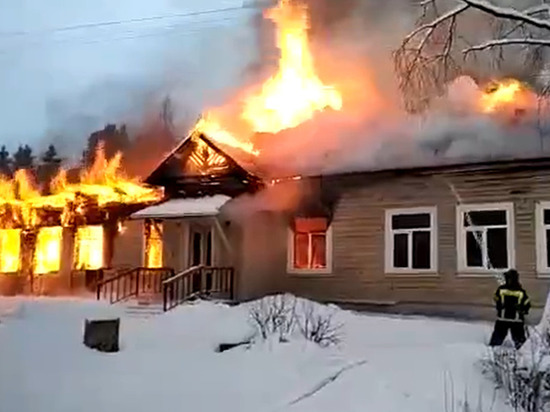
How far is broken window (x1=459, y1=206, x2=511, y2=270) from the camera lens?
48.5ft

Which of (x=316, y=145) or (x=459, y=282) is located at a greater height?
(x=316, y=145)

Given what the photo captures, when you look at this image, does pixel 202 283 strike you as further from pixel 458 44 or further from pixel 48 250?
pixel 458 44

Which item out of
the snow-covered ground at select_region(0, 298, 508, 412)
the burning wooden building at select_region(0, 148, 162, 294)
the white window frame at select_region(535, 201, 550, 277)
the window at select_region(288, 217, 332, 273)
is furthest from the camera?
the burning wooden building at select_region(0, 148, 162, 294)

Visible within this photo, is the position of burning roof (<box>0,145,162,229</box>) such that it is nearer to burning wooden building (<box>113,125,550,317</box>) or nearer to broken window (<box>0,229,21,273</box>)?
broken window (<box>0,229,21,273</box>)

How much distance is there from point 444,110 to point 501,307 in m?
9.59

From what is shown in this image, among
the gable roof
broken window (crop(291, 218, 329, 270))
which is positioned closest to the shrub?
broken window (crop(291, 218, 329, 270))

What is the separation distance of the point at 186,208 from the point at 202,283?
1850mm

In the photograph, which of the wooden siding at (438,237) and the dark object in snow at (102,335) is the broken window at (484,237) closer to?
the wooden siding at (438,237)

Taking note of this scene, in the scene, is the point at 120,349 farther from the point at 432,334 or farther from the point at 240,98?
the point at 240,98

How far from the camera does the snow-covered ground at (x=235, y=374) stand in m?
7.55

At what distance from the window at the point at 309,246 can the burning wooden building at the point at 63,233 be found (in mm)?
5125

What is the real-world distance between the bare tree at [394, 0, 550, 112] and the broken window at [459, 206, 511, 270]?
2676 mm

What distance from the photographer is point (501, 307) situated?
10.5 meters

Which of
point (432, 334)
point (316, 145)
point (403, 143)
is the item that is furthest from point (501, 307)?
point (316, 145)
